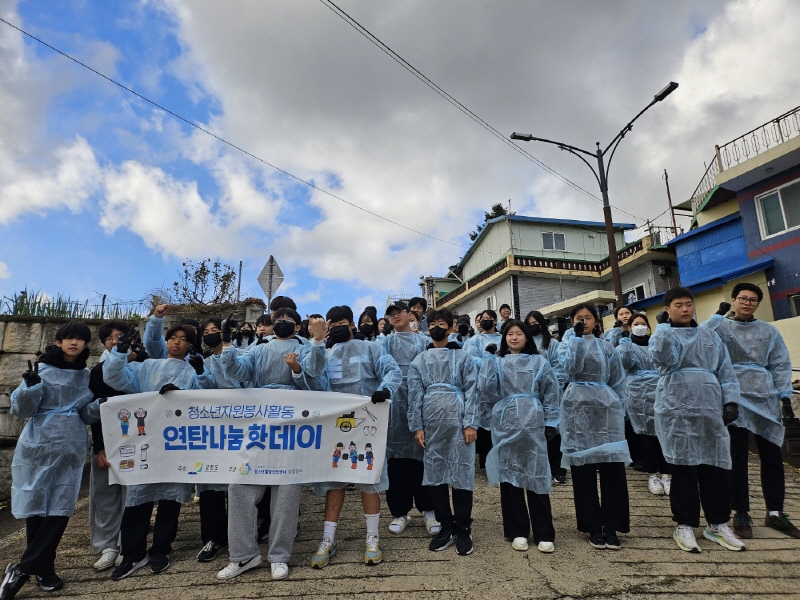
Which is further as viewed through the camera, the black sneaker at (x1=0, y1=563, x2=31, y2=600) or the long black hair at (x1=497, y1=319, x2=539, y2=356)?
the long black hair at (x1=497, y1=319, x2=539, y2=356)

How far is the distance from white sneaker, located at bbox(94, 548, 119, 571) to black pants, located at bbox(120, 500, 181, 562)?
0.25 m

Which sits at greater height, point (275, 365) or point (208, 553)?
point (275, 365)

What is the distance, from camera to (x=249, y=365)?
402 centimetres

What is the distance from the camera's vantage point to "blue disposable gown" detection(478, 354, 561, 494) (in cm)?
374

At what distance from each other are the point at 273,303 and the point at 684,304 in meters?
4.16

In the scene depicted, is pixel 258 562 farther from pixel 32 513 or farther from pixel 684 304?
pixel 684 304

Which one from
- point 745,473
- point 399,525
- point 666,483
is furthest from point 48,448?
point 666,483

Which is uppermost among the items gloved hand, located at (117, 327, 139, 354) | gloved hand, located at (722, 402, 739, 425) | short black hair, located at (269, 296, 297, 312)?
short black hair, located at (269, 296, 297, 312)

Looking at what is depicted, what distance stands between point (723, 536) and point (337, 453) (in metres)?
3.20

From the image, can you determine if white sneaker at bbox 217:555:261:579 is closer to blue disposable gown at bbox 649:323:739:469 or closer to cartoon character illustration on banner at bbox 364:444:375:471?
cartoon character illustration on banner at bbox 364:444:375:471

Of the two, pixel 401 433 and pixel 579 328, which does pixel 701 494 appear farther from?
pixel 401 433

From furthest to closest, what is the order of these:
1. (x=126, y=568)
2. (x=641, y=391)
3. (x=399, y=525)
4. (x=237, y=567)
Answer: (x=641, y=391), (x=399, y=525), (x=126, y=568), (x=237, y=567)

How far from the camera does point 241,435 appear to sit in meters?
3.79

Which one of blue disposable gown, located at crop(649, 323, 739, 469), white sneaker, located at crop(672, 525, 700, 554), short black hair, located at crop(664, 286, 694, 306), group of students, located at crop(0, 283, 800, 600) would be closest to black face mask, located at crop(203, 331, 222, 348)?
group of students, located at crop(0, 283, 800, 600)
